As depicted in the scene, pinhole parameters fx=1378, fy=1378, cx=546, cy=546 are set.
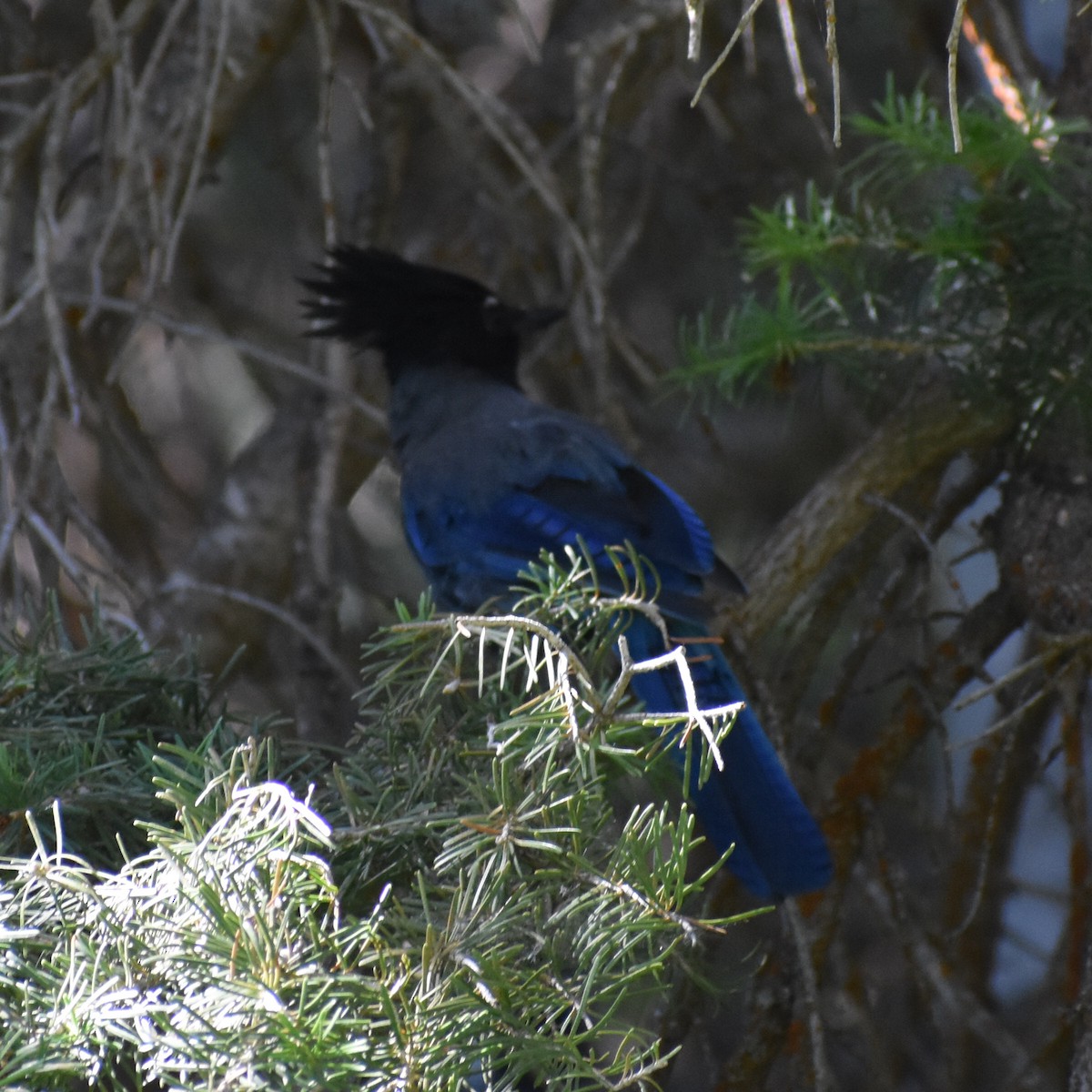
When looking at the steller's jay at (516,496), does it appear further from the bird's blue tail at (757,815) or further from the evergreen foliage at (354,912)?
the evergreen foliage at (354,912)

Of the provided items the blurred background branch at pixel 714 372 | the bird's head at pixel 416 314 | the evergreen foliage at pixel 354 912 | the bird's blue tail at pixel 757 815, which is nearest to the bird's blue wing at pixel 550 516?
the blurred background branch at pixel 714 372

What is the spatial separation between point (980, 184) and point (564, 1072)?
129 cm

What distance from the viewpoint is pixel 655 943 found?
3.81 ft

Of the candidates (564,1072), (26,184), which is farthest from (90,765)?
(26,184)

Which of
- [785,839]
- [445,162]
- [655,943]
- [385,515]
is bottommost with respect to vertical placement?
[385,515]

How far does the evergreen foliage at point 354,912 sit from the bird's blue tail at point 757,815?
0.69 m

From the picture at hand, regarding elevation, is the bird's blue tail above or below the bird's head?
below

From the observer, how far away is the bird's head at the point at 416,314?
242 cm

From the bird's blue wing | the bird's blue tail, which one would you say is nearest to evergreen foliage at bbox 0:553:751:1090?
the bird's blue tail

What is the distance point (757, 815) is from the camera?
177cm

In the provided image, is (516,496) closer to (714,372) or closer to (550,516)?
(550,516)

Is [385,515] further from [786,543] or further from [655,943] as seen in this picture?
[655,943]

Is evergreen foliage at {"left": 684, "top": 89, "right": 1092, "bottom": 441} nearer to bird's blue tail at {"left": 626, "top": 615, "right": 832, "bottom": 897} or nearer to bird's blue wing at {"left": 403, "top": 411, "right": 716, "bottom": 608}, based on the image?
bird's blue wing at {"left": 403, "top": 411, "right": 716, "bottom": 608}

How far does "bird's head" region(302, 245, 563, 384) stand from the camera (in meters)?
2.42
